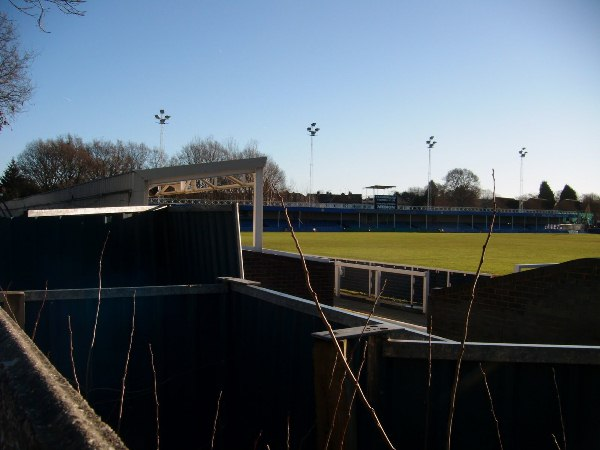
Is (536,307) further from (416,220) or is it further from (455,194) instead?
(455,194)

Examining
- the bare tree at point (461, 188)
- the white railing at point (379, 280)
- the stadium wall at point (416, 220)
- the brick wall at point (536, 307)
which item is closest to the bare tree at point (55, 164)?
the stadium wall at point (416, 220)

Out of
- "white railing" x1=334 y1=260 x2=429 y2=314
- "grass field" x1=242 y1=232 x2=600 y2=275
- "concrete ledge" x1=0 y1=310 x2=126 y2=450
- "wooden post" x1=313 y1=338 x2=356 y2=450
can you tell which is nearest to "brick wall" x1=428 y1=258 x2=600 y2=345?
"wooden post" x1=313 y1=338 x2=356 y2=450

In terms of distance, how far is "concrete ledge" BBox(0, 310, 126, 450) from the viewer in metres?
1.16

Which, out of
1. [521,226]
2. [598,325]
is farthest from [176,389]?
[521,226]

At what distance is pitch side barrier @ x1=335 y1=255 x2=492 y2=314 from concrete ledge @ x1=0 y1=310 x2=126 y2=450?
15060mm

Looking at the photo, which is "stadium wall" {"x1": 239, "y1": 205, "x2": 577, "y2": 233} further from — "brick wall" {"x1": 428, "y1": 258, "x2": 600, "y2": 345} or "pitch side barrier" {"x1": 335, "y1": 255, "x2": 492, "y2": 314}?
"brick wall" {"x1": 428, "y1": 258, "x2": 600, "y2": 345}

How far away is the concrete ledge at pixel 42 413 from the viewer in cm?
116

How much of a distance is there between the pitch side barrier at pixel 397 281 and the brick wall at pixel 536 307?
16.7ft

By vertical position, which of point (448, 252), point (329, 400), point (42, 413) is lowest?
point (448, 252)

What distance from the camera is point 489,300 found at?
10.3 m

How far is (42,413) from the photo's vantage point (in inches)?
50.4

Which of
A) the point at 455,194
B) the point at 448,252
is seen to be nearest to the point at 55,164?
the point at 448,252

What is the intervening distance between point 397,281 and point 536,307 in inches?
402

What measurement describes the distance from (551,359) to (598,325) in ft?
20.2
